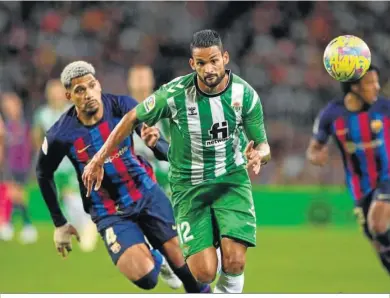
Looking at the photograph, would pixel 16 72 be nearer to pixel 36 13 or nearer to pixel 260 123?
pixel 36 13

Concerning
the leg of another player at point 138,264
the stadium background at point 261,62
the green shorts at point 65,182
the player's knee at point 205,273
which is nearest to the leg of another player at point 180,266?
the leg of another player at point 138,264

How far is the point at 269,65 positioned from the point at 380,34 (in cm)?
226

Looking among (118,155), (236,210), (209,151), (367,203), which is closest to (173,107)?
(209,151)

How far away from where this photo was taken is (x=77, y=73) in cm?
690

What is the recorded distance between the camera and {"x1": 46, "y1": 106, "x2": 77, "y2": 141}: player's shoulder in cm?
689

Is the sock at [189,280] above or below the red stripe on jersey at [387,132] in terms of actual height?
below

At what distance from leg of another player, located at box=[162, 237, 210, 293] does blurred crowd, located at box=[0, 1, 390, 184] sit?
9.01 m

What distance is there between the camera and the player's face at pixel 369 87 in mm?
8477

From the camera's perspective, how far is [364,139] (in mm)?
8898

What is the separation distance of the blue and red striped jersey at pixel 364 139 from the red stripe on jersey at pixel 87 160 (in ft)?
8.84

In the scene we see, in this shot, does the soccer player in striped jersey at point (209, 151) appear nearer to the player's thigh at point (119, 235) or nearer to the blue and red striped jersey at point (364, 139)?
the player's thigh at point (119, 235)

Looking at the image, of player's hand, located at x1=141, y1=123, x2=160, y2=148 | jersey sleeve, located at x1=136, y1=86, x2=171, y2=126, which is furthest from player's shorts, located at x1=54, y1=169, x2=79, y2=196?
jersey sleeve, located at x1=136, y1=86, x2=171, y2=126

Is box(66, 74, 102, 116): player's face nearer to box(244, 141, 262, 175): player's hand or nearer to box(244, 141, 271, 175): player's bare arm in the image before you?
box(244, 141, 271, 175): player's bare arm

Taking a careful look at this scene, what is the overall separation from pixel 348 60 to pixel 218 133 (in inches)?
52.4
